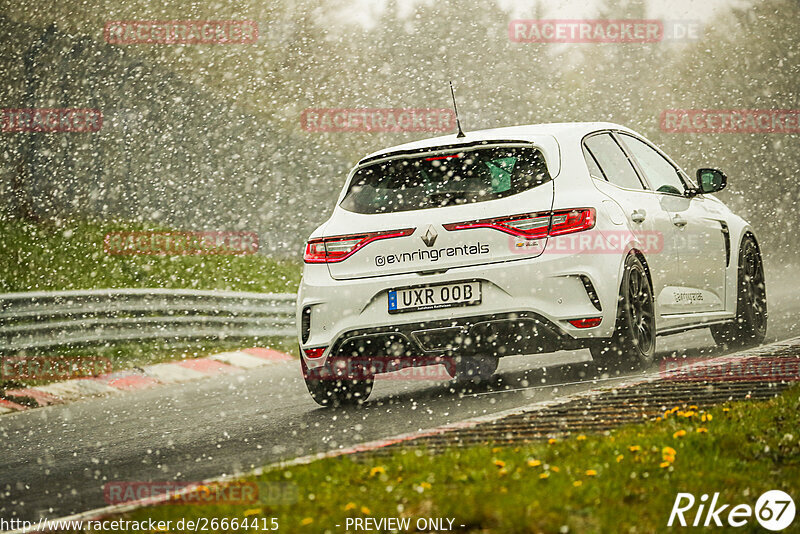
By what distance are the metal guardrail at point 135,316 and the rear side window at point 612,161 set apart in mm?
6057

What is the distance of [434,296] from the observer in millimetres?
6746

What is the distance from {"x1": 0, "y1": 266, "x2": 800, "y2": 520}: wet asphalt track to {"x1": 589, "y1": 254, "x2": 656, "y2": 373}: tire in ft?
0.68

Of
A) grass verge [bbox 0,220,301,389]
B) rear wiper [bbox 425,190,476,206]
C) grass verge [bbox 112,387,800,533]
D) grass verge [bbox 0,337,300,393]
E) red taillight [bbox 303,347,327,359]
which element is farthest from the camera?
grass verge [bbox 0,220,301,389]

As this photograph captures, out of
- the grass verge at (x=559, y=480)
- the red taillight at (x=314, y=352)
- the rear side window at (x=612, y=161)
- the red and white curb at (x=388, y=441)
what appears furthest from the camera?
the rear side window at (x=612, y=161)

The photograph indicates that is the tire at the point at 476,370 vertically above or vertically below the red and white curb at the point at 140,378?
above

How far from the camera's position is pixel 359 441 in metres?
5.81

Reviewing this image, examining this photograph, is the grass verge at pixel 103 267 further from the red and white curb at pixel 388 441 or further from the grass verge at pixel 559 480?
the grass verge at pixel 559 480

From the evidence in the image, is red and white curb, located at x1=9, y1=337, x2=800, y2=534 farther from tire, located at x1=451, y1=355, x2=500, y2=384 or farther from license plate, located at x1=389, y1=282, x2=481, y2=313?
tire, located at x1=451, y1=355, x2=500, y2=384

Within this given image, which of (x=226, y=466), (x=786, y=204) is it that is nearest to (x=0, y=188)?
(x=226, y=466)

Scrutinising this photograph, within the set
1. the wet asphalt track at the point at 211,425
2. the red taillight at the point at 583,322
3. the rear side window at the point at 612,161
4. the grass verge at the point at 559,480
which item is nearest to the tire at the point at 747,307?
the wet asphalt track at the point at 211,425

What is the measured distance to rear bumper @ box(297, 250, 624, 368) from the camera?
21.8 feet

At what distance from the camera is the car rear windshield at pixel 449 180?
6867mm

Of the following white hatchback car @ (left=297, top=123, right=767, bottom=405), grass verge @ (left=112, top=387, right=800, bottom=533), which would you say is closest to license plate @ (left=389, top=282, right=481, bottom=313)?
white hatchback car @ (left=297, top=123, right=767, bottom=405)

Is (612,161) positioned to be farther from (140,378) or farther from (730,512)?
(140,378)
